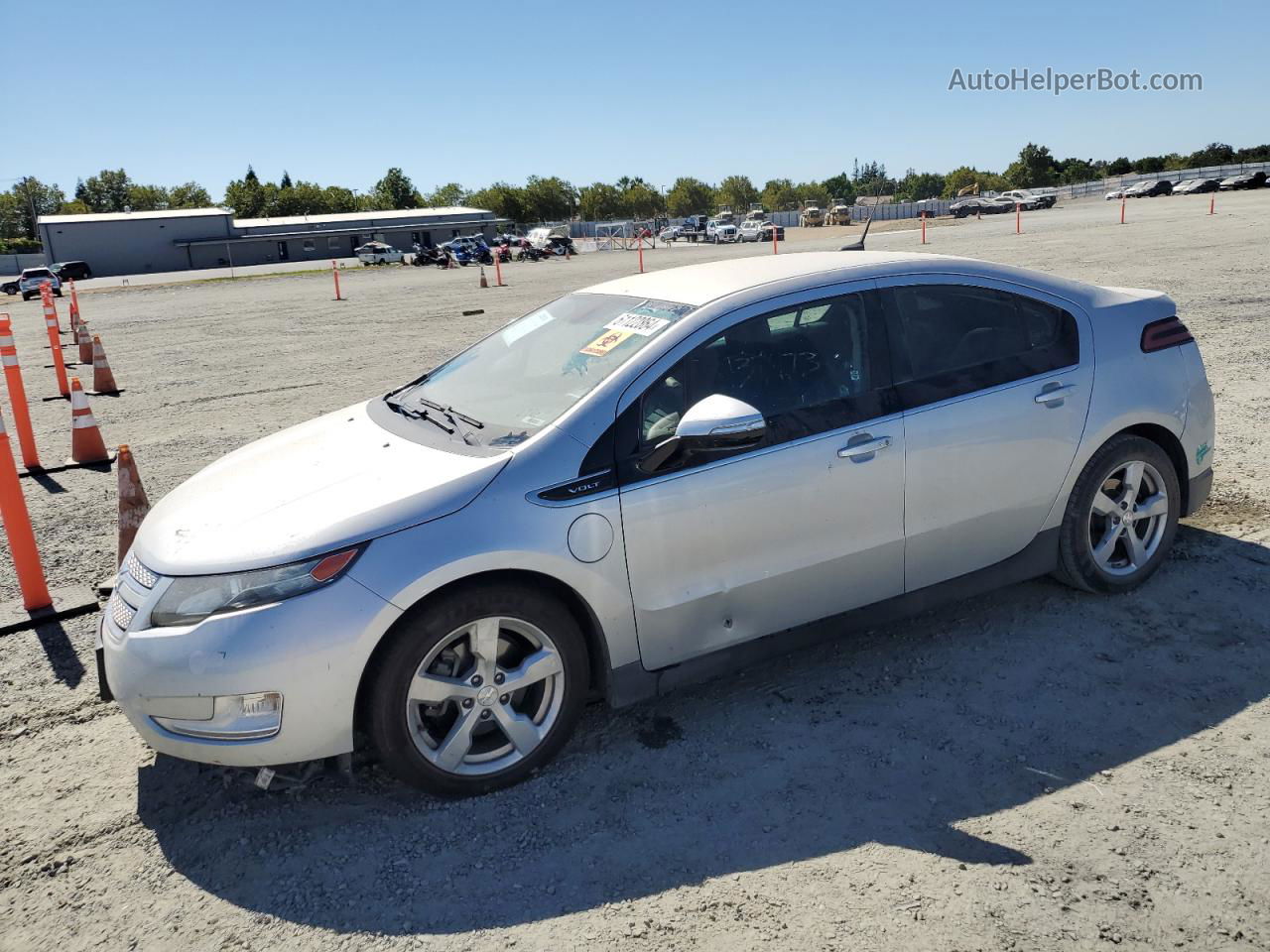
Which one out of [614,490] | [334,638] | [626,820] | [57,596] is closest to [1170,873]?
[626,820]

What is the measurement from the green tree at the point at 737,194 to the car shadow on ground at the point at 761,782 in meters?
176

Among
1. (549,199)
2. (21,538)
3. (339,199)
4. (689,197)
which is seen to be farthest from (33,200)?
(21,538)

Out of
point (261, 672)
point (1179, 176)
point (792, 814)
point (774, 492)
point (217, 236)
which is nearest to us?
point (261, 672)

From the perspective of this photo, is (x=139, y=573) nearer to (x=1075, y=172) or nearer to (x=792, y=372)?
(x=792, y=372)

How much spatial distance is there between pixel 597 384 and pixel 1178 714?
96.2 inches

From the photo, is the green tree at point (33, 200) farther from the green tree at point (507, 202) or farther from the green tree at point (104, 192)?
the green tree at point (507, 202)

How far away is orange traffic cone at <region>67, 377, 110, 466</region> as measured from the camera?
841 cm

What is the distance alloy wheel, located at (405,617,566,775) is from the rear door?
1558 millimetres

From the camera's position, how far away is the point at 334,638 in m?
3.05

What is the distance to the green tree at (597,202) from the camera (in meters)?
151

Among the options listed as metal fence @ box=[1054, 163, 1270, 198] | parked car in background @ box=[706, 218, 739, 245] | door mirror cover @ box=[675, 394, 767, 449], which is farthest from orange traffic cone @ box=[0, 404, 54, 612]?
metal fence @ box=[1054, 163, 1270, 198]

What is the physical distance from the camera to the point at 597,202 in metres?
152

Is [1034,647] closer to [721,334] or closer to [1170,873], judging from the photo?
[1170,873]

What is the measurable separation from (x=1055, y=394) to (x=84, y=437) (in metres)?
7.96
